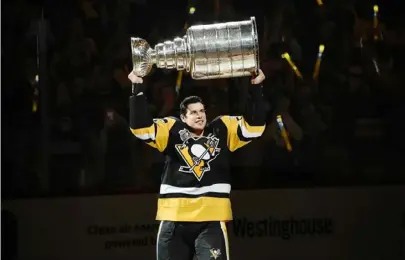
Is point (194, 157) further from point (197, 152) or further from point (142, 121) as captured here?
point (142, 121)

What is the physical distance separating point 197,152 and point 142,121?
0.29m

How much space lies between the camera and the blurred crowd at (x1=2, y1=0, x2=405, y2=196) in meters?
4.45

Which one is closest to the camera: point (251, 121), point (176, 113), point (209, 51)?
point (209, 51)

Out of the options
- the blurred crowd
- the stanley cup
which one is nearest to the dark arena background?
the blurred crowd

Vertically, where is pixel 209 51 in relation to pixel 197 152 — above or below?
above

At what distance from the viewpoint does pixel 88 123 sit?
4496 mm

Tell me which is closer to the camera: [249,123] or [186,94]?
[249,123]

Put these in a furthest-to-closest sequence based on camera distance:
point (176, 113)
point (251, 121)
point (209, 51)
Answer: point (176, 113), point (251, 121), point (209, 51)

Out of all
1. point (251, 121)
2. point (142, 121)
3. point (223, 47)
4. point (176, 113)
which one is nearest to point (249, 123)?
point (251, 121)

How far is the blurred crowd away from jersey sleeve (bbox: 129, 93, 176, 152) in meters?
1.53

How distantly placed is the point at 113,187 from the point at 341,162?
5.41 ft

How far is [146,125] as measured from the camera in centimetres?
287

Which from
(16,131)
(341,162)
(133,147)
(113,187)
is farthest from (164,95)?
(341,162)

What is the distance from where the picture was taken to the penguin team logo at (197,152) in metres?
2.92
